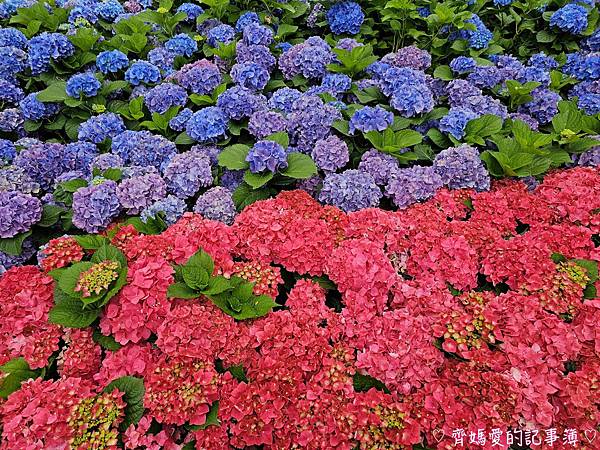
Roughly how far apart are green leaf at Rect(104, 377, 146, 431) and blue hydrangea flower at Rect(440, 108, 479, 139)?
2700 mm

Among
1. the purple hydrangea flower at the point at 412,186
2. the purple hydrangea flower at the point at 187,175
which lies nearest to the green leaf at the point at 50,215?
the purple hydrangea flower at the point at 187,175

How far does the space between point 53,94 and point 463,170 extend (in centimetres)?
333

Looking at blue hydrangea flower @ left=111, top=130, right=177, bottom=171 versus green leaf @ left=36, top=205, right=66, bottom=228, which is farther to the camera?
blue hydrangea flower @ left=111, top=130, right=177, bottom=171

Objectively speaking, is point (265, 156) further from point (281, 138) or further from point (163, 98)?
point (163, 98)

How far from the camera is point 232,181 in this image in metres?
3.21

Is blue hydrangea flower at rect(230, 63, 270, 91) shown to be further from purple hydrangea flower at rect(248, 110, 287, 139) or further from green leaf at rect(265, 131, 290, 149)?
green leaf at rect(265, 131, 290, 149)

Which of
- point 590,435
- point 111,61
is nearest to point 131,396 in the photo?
point 590,435

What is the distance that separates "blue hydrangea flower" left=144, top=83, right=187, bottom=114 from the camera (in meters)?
3.68

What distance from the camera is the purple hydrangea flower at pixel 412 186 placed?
3000 millimetres

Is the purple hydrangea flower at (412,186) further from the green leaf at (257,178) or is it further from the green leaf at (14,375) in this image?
the green leaf at (14,375)

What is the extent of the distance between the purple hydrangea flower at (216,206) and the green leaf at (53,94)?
5.91 feet

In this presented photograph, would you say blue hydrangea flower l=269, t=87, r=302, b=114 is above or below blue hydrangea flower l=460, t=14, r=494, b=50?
below

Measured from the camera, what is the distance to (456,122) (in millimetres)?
3361

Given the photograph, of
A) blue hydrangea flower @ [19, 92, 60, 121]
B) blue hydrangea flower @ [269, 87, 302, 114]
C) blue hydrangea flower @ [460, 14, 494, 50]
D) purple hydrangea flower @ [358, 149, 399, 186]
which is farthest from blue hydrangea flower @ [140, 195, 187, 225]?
blue hydrangea flower @ [460, 14, 494, 50]
